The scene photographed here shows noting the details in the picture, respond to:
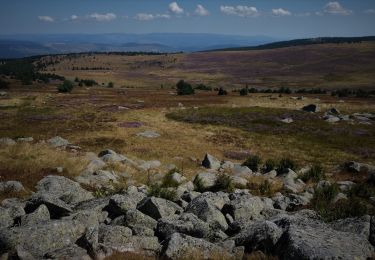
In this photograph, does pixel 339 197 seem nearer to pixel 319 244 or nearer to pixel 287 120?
pixel 319 244

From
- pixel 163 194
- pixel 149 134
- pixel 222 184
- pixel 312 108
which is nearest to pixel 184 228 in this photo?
pixel 163 194

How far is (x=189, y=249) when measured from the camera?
425 inches

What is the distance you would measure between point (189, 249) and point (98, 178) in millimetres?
13868

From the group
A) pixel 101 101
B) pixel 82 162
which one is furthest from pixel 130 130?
pixel 101 101

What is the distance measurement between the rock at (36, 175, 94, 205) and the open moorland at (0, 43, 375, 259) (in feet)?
0.29

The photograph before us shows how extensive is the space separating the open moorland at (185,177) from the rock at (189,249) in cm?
3

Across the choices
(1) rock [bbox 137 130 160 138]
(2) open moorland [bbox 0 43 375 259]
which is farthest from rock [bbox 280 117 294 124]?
(1) rock [bbox 137 130 160 138]

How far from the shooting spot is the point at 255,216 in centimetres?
1577

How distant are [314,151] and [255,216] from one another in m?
27.9

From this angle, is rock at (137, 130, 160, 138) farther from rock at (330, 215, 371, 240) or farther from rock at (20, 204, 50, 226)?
rock at (330, 215, 371, 240)

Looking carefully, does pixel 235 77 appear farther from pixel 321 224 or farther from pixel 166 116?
pixel 321 224

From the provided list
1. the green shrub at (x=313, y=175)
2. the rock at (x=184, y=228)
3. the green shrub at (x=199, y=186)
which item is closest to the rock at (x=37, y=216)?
the rock at (x=184, y=228)

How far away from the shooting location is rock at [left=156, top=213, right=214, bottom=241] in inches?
501

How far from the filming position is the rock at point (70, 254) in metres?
10.3
